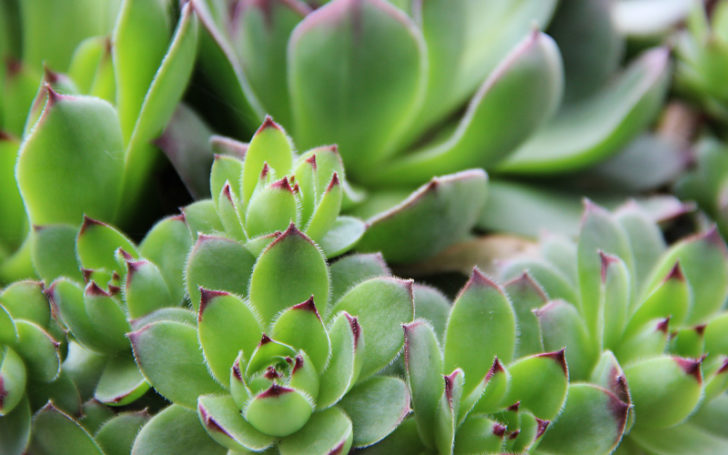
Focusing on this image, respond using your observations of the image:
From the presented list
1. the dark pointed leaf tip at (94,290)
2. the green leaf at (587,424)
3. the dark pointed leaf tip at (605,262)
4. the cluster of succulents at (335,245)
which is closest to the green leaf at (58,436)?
the cluster of succulents at (335,245)

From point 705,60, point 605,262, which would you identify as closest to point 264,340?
point 605,262

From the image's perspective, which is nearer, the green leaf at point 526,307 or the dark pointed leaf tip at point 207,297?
the dark pointed leaf tip at point 207,297

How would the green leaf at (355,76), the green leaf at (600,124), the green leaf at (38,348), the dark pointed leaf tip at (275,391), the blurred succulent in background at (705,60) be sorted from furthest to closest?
the blurred succulent in background at (705,60) → the green leaf at (600,124) → the green leaf at (355,76) → the green leaf at (38,348) → the dark pointed leaf tip at (275,391)

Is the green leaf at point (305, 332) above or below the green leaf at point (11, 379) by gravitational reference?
above

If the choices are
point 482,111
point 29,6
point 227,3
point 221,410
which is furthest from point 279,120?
point 221,410

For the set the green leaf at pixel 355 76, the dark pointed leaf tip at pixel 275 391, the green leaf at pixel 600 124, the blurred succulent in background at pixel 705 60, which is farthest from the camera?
the blurred succulent in background at pixel 705 60

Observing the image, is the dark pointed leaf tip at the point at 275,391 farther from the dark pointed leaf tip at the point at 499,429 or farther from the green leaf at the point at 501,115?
the green leaf at the point at 501,115

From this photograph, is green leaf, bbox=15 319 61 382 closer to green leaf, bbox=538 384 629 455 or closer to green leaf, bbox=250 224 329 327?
green leaf, bbox=250 224 329 327

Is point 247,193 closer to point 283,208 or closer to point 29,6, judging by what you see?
point 283,208

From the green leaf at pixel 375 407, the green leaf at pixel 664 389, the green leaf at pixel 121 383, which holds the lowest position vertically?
the green leaf at pixel 664 389
